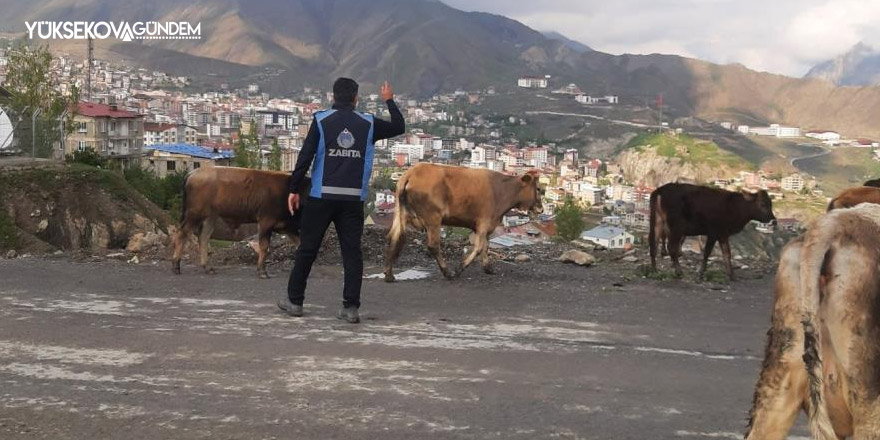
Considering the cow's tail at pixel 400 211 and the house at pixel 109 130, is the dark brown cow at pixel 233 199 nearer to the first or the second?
the cow's tail at pixel 400 211

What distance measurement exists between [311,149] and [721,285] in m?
6.69

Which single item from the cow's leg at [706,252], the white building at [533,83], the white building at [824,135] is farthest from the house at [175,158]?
the white building at [533,83]

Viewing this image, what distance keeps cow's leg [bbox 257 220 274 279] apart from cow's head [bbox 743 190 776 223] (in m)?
7.58

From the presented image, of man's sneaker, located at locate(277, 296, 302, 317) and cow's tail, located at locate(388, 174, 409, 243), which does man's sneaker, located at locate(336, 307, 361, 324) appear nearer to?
man's sneaker, located at locate(277, 296, 302, 317)

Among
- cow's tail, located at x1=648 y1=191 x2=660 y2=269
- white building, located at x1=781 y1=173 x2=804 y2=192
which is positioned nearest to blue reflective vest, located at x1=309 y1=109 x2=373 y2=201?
cow's tail, located at x1=648 y1=191 x2=660 y2=269

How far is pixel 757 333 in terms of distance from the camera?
8.70 metres

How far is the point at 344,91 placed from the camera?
332 inches

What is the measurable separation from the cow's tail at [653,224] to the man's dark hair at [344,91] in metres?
6.36

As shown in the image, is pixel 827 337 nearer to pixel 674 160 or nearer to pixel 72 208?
pixel 72 208

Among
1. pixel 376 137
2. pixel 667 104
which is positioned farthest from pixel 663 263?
pixel 667 104

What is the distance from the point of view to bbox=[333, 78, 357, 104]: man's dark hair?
8.45 m

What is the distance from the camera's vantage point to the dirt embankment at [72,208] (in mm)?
17453

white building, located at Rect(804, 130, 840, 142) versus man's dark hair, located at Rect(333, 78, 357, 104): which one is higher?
white building, located at Rect(804, 130, 840, 142)

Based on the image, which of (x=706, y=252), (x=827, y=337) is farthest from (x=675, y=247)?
(x=827, y=337)
